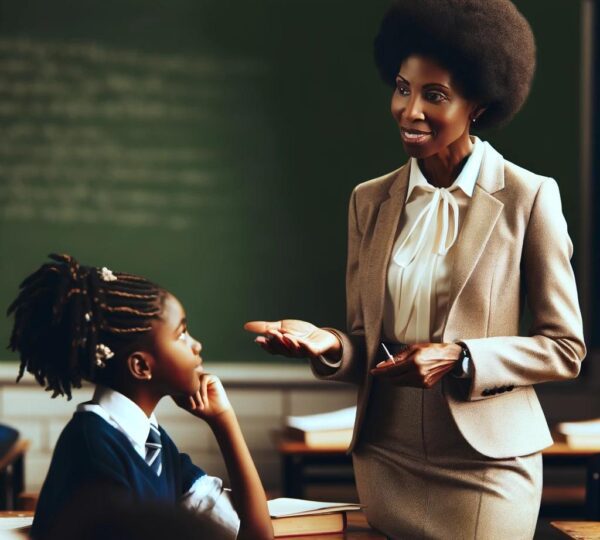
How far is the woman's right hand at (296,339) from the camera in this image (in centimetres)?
176

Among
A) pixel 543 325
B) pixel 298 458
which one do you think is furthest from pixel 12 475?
pixel 543 325

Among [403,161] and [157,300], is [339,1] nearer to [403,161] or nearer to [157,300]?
[403,161]

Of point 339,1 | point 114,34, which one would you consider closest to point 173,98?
point 114,34

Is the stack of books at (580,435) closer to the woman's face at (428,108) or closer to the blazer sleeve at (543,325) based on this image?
the blazer sleeve at (543,325)

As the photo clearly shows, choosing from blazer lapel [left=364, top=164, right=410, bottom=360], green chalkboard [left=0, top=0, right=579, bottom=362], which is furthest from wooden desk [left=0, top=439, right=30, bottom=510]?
blazer lapel [left=364, top=164, right=410, bottom=360]

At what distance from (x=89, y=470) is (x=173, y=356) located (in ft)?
0.75

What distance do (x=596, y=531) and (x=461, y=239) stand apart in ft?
1.87

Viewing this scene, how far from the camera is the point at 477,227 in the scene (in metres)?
1.74

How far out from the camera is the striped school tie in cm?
151

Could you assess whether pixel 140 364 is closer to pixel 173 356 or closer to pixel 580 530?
pixel 173 356

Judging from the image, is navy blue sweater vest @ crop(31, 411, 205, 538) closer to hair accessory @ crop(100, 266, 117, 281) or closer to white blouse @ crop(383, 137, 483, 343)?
hair accessory @ crop(100, 266, 117, 281)

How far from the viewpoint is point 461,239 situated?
5.74 feet

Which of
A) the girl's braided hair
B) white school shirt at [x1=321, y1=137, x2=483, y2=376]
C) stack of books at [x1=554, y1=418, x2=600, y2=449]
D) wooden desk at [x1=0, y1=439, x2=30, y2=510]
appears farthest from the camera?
stack of books at [x1=554, y1=418, x2=600, y2=449]

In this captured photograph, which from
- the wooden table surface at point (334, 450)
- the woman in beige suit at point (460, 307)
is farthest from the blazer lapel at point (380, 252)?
the wooden table surface at point (334, 450)
